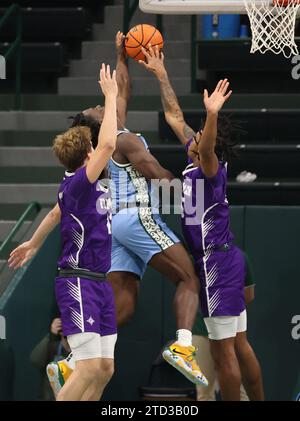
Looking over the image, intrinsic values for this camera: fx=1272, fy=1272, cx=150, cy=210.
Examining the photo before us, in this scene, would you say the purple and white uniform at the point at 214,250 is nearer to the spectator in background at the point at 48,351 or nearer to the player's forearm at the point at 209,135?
the player's forearm at the point at 209,135

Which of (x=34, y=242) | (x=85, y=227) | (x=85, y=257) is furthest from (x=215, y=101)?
(x=34, y=242)

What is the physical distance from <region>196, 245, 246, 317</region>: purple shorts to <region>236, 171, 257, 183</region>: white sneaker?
1798 millimetres

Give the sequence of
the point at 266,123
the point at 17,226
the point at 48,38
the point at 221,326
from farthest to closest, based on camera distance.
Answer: the point at 48,38
the point at 266,123
the point at 17,226
the point at 221,326

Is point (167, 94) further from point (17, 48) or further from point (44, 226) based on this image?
point (17, 48)

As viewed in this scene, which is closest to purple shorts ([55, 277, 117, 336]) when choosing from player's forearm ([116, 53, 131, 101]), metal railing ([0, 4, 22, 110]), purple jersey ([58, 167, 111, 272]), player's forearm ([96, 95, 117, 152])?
purple jersey ([58, 167, 111, 272])

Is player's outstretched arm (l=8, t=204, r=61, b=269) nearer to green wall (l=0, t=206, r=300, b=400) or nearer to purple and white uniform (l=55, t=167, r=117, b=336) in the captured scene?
purple and white uniform (l=55, t=167, r=117, b=336)

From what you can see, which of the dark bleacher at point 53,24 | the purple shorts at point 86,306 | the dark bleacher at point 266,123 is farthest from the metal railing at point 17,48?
the purple shorts at point 86,306

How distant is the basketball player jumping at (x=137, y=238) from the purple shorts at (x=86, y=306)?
25.7 inches

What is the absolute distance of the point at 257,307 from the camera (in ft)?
32.5

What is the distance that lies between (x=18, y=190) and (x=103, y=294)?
3264 mm

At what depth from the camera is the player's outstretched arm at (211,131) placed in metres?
8.17

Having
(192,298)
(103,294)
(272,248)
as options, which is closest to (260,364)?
(272,248)

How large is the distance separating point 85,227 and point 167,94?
1802 mm
